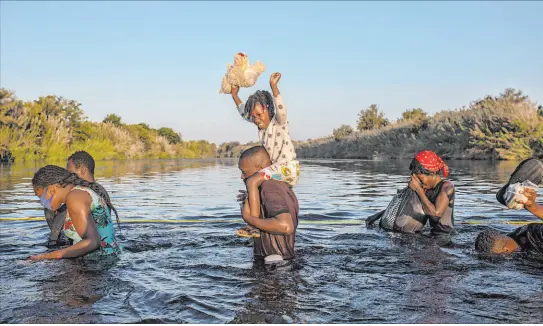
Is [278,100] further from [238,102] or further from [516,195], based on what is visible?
[516,195]

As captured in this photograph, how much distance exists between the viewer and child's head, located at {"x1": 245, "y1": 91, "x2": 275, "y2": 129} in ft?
18.0

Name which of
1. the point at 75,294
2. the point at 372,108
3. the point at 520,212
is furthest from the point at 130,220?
the point at 372,108

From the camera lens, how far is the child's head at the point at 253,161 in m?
5.11

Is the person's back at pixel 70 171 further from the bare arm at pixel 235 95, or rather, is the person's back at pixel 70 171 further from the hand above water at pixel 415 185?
the hand above water at pixel 415 185

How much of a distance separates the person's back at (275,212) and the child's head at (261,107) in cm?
77

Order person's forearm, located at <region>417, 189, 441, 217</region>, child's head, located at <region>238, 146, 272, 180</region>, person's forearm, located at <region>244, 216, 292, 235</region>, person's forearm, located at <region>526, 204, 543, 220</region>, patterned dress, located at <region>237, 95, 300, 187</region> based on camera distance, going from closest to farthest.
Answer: person's forearm, located at <region>526, 204, 543, 220</region> < person's forearm, located at <region>244, 216, 292, 235</region> < child's head, located at <region>238, 146, 272, 180</region> < patterned dress, located at <region>237, 95, 300, 187</region> < person's forearm, located at <region>417, 189, 441, 217</region>

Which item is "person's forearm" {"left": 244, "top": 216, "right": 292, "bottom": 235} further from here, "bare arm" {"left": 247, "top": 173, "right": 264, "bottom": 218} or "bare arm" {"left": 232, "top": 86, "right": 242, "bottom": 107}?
"bare arm" {"left": 232, "top": 86, "right": 242, "bottom": 107}

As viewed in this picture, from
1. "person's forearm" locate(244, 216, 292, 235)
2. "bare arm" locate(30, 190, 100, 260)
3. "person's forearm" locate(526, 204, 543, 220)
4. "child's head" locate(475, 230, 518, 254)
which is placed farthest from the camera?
"child's head" locate(475, 230, 518, 254)

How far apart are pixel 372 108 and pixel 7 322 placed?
6369 cm

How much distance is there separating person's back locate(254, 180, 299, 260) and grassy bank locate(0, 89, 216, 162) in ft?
98.0

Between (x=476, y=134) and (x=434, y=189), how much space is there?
26358mm

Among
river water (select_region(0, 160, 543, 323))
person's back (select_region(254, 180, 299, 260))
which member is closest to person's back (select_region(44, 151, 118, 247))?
river water (select_region(0, 160, 543, 323))

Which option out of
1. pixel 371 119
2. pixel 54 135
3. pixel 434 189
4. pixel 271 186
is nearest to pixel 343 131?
pixel 371 119

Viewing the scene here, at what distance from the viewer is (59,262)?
5137 mm
